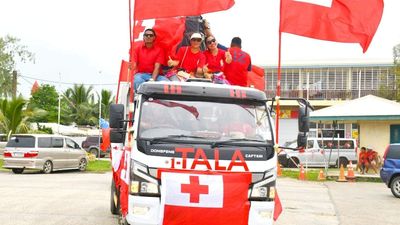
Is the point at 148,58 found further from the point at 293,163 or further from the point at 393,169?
the point at 293,163

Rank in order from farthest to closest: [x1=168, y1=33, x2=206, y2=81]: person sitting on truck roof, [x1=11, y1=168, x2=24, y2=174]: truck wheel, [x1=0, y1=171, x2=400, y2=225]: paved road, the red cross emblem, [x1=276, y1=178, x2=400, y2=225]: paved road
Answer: [x1=11, y1=168, x2=24, y2=174]: truck wheel, [x1=276, y1=178, x2=400, y2=225]: paved road, [x1=0, y1=171, x2=400, y2=225]: paved road, [x1=168, y1=33, x2=206, y2=81]: person sitting on truck roof, the red cross emblem

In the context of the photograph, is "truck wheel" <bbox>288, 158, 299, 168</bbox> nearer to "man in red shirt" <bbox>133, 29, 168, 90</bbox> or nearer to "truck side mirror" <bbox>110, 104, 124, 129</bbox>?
"man in red shirt" <bbox>133, 29, 168, 90</bbox>

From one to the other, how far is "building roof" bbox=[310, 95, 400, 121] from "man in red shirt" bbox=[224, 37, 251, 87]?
57.2 ft

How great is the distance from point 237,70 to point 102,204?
595cm

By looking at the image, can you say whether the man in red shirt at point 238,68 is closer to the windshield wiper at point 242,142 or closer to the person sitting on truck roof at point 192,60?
the person sitting on truck roof at point 192,60

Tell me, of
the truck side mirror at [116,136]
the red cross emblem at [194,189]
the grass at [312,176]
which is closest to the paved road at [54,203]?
the truck side mirror at [116,136]

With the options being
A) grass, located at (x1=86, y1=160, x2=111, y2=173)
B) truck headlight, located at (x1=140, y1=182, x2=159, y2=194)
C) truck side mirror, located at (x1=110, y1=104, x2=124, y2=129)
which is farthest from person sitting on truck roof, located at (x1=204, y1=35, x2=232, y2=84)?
grass, located at (x1=86, y1=160, x2=111, y2=173)

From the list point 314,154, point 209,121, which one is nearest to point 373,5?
point 209,121

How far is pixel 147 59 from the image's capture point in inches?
362

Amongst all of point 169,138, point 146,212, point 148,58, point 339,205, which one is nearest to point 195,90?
point 169,138

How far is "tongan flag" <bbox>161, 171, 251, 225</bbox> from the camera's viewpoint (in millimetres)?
6836

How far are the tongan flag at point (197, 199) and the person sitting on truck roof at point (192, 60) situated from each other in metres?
2.37

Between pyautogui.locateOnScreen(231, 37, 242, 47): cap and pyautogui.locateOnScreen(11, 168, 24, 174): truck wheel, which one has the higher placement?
pyautogui.locateOnScreen(231, 37, 242, 47): cap

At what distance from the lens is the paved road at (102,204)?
11.4 meters
